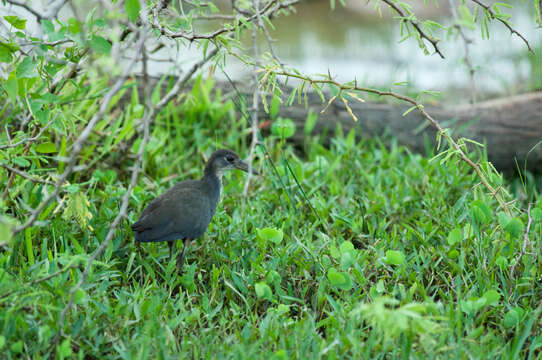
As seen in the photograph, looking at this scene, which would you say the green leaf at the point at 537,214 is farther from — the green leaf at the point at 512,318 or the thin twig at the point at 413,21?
the thin twig at the point at 413,21

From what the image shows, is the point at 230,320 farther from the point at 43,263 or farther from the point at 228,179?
the point at 228,179

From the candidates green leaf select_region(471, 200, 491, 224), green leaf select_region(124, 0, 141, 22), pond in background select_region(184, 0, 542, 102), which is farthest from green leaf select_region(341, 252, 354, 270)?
pond in background select_region(184, 0, 542, 102)

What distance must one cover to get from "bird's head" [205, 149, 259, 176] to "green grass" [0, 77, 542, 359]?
31 cm

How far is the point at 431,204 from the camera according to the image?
414 cm

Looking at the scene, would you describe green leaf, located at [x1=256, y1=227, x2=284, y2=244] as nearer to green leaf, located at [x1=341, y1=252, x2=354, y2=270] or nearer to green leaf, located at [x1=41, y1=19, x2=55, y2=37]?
green leaf, located at [x1=341, y1=252, x2=354, y2=270]

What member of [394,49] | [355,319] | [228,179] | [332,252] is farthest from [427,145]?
[394,49]

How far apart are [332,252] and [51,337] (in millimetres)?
1523

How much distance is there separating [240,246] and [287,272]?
0.40m

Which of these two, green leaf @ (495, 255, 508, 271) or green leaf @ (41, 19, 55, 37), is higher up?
green leaf @ (41, 19, 55, 37)

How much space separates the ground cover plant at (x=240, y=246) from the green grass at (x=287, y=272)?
0.01 m

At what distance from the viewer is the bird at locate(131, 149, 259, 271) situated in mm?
3338

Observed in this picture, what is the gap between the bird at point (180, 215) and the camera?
334cm

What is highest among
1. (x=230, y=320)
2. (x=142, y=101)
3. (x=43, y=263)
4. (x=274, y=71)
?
(x=274, y=71)

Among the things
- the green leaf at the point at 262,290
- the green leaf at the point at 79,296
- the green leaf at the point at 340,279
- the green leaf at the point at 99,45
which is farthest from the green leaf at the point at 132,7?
the green leaf at the point at 340,279
